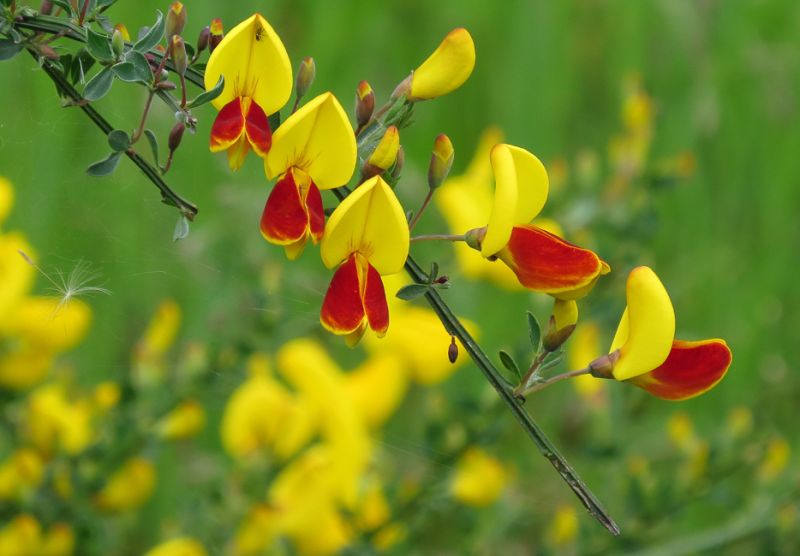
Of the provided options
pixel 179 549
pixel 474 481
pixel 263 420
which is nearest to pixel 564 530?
pixel 474 481

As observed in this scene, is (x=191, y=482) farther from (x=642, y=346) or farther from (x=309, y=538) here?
(x=642, y=346)

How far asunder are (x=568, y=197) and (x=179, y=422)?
900mm

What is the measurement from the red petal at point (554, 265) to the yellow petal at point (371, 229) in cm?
5

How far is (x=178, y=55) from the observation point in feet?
1.70

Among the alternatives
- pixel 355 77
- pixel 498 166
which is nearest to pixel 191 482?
pixel 355 77

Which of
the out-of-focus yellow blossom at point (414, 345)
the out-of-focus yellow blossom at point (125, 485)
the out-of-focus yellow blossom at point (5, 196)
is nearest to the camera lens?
the out-of-focus yellow blossom at point (5, 196)

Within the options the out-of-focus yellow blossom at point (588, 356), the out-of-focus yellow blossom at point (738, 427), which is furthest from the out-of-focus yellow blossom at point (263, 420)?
the out-of-focus yellow blossom at point (738, 427)

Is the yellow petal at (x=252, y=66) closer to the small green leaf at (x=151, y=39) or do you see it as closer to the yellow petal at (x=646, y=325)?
the small green leaf at (x=151, y=39)

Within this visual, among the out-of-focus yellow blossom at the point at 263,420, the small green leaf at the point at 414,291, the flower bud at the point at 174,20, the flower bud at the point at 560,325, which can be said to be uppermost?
the flower bud at the point at 174,20

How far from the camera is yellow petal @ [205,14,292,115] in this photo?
0.53 meters

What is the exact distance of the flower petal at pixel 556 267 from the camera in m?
0.53

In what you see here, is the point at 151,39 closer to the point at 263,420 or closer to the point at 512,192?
the point at 512,192

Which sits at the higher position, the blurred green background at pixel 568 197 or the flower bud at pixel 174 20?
the flower bud at pixel 174 20

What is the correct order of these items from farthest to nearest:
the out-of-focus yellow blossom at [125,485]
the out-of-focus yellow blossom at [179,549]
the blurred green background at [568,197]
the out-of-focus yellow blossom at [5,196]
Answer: the blurred green background at [568,197]
the out-of-focus yellow blossom at [125,485]
the out-of-focus yellow blossom at [179,549]
the out-of-focus yellow blossom at [5,196]
